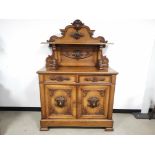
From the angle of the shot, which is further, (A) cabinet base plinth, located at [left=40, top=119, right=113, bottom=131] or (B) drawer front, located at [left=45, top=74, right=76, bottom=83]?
(A) cabinet base plinth, located at [left=40, top=119, right=113, bottom=131]

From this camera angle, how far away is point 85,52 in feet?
7.18

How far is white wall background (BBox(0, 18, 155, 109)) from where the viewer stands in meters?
2.17

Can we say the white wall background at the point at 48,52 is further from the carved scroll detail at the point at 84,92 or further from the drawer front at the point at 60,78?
the carved scroll detail at the point at 84,92

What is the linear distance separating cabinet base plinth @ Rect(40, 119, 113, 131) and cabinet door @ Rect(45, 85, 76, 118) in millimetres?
64

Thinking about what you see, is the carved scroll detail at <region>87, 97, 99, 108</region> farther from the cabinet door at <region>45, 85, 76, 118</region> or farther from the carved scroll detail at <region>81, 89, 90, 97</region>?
the cabinet door at <region>45, 85, 76, 118</region>

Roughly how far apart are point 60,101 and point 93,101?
15.9 inches

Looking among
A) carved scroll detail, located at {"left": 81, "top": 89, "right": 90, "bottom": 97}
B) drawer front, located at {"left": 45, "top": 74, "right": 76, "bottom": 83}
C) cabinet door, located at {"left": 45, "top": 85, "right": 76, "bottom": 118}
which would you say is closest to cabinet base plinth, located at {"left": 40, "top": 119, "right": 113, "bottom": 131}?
cabinet door, located at {"left": 45, "top": 85, "right": 76, "bottom": 118}

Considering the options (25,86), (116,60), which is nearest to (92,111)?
(116,60)

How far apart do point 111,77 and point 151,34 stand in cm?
98

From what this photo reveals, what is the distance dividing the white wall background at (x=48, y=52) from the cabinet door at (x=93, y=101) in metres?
0.61

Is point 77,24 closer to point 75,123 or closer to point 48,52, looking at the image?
point 48,52

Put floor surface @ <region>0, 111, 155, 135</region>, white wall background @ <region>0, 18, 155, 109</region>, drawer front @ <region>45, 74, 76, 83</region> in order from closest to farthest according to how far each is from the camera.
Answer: drawer front @ <region>45, 74, 76, 83</region> < floor surface @ <region>0, 111, 155, 135</region> < white wall background @ <region>0, 18, 155, 109</region>

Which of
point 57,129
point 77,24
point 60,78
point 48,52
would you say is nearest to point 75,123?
point 57,129

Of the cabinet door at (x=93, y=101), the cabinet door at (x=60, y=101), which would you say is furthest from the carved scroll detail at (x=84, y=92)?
the cabinet door at (x=60, y=101)
